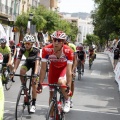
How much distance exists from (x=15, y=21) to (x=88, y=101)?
1649 inches

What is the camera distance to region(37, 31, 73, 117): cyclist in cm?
667

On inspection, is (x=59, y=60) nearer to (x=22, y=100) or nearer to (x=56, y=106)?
(x=56, y=106)

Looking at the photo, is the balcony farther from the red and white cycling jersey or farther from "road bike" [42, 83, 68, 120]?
"road bike" [42, 83, 68, 120]

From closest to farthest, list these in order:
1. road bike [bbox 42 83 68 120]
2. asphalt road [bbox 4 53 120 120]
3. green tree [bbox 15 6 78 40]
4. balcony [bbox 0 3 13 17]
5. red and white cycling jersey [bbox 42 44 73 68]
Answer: road bike [bbox 42 83 68 120] → red and white cycling jersey [bbox 42 44 73 68] → asphalt road [bbox 4 53 120 120] → balcony [bbox 0 3 13 17] → green tree [bbox 15 6 78 40]

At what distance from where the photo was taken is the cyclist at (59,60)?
6.67 metres

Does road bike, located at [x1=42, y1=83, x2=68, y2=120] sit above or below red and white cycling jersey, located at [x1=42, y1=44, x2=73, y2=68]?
below

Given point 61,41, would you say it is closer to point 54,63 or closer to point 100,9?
point 54,63

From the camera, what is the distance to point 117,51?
2500 cm

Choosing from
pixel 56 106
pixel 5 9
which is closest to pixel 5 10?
pixel 5 9

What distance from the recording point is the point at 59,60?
7.08m

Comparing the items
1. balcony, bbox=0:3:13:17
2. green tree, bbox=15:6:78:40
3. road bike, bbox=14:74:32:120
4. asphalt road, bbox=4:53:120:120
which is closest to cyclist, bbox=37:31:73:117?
road bike, bbox=14:74:32:120

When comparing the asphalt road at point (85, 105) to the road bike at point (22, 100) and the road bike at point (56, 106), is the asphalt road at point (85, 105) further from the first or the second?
the road bike at point (56, 106)

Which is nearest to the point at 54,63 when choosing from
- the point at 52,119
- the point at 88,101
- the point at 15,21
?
the point at 52,119

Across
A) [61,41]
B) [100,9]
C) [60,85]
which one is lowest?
[60,85]
